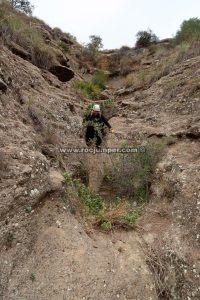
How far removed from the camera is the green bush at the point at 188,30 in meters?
14.7

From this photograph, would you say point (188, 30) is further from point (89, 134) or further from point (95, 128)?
point (95, 128)

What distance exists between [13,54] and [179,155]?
4975mm

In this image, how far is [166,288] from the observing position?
4496 mm

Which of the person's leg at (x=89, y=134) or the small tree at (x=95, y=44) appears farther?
the small tree at (x=95, y=44)

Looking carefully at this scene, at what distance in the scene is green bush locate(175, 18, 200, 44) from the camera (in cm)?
1475

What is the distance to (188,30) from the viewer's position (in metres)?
15.2

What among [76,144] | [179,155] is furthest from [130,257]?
[76,144]

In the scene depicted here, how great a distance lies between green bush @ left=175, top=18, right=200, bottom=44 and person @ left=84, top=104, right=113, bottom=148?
7878 mm

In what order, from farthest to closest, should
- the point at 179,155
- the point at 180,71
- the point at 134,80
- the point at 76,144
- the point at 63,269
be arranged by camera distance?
1. the point at 134,80
2. the point at 180,71
3. the point at 76,144
4. the point at 179,155
5. the point at 63,269

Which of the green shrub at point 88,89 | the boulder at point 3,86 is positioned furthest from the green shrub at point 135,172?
the green shrub at point 88,89

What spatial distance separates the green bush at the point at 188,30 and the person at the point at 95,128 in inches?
310

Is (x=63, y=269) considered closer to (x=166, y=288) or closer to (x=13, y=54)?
(x=166, y=288)

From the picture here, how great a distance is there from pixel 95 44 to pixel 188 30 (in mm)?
5847

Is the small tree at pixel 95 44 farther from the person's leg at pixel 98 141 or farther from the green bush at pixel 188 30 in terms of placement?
the person's leg at pixel 98 141
